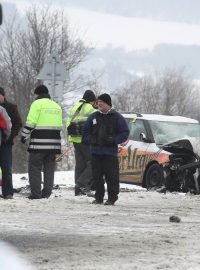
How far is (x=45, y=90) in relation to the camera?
15.5m

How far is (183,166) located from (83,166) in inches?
87.3

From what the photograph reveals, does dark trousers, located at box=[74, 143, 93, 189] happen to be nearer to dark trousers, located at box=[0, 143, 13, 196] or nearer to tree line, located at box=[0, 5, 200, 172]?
dark trousers, located at box=[0, 143, 13, 196]

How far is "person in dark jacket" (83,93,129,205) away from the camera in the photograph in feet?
45.4

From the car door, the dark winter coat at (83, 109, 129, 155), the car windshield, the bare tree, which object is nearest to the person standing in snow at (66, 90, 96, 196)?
the dark winter coat at (83, 109, 129, 155)

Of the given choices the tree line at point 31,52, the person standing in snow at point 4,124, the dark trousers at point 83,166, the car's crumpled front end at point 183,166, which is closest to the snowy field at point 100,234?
the person standing in snow at point 4,124

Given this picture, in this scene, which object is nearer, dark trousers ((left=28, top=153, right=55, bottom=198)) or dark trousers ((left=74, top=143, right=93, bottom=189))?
dark trousers ((left=28, top=153, right=55, bottom=198))

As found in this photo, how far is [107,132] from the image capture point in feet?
45.4

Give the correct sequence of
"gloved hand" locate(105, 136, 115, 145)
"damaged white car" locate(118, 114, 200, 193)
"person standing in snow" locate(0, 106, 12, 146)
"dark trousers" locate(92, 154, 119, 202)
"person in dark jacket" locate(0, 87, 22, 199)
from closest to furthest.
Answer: "gloved hand" locate(105, 136, 115, 145), "dark trousers" locate(92, 154, 119, 202), "person standing in snow" locate(0, 106, 12, 146), "person in dark jacket" locate(0, 87, 22, 199), "damaged white car" locate(118, 114, 200, 193)

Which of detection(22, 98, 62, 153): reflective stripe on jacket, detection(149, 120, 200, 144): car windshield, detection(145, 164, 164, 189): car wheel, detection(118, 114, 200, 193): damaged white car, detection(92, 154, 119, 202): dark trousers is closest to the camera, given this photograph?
detection(92, 154, 119, 202): dark trousers

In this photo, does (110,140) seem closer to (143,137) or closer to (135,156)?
(143,137)

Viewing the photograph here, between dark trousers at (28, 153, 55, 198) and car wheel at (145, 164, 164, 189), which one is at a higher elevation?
dark trousers at (28, 153, 55, 198)

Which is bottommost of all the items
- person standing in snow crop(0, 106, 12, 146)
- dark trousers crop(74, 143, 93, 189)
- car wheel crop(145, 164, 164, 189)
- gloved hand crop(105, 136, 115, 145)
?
car wheel crop(145, 164, 164, 189)

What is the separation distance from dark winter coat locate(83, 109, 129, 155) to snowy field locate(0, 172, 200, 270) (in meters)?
0.89

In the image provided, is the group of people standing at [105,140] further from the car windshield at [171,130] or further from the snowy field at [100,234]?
the car windshield at [171,130]
